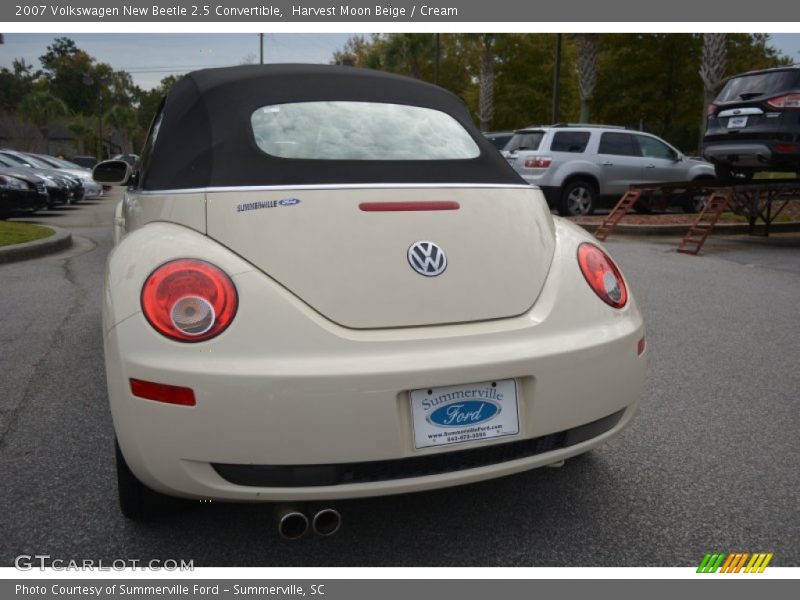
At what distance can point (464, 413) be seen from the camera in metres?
2.13

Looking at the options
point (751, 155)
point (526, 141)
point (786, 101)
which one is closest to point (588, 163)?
point (526, 141)

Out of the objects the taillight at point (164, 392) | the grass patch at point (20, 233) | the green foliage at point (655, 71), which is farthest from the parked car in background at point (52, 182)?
the green foliage at point (655, 71)

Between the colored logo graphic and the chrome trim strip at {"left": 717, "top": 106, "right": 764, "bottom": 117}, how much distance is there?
9439 millimetres

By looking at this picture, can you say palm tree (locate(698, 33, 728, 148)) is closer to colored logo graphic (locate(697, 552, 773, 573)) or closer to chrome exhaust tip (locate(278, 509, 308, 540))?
colored logo graphic (locate(697, 552, 773, 573))

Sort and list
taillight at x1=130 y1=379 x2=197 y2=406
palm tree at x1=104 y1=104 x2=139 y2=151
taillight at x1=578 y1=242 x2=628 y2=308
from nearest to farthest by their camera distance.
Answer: taillight at x1=130 y1=379 x2=197 y2=406 < taillight at x1=578 y1=242 x2=628 y2=308 < palm tree at x1=104 y1=104 x2=139 y2=151

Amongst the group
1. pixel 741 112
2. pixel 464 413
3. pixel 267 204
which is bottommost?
pixel 464 413

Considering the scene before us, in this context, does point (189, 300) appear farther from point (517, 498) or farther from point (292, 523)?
point (517, 498)

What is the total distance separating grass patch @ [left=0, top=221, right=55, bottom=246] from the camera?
9.56 meters

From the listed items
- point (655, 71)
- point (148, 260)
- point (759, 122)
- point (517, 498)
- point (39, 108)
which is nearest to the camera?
point (148, 260)

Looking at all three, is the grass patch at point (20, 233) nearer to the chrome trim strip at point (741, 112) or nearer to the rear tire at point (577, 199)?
the rear tire at point (577, 199)

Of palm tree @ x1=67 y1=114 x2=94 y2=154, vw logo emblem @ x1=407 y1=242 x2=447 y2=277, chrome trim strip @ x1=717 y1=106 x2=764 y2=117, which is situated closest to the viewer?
vw logo emblem @ x1=407 y1=242 x2=447 y2=277

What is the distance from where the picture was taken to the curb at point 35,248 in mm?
8734

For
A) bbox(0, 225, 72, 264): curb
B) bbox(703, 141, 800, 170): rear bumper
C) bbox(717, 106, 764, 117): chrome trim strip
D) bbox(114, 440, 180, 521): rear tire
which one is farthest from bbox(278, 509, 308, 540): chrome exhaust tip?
bbox(717, 106, 764, 117): chrome trim strip

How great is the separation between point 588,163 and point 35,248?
9589 millimetres
